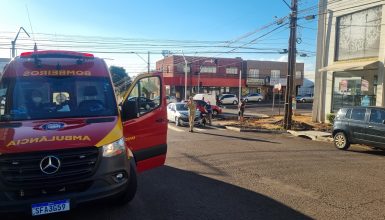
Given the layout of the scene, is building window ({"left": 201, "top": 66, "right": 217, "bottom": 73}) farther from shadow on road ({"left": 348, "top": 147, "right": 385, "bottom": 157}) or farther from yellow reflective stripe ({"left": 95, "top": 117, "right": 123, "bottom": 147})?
yellow reflective stripe ({"left": 95, "top": 117, "right": 123, "bottom": 147})

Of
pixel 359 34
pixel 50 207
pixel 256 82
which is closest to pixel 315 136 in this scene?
pixel 359 34

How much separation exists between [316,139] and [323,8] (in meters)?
9.75

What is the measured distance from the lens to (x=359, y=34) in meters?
20.0

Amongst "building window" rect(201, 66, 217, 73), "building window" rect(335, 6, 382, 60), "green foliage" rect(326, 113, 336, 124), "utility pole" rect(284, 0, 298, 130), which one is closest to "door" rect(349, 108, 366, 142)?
"utility pole" rect(284, 0, 298, 130)

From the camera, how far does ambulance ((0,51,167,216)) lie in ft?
14.5

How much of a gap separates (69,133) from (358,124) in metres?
10.8

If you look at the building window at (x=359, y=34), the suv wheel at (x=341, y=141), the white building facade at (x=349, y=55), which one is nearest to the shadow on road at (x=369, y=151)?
the suv wheel at (x=341, y=141)

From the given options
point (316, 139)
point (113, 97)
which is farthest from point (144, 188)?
point (316, 139)

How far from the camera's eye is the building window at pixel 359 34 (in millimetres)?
19031

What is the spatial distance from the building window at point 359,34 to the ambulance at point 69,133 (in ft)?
52.2

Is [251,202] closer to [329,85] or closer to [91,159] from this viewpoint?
Answer: [91,159]

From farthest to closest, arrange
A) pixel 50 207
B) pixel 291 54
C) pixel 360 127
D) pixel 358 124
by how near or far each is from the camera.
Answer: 1. pixel 291 54
2. pixel 358 124
3. pixel 360 127
4. pixel 50 207

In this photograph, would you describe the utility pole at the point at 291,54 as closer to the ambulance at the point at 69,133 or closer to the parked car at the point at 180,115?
the parked car at the point at 180,115

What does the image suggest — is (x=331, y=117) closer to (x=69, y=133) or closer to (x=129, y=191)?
(x=129, y=191)
